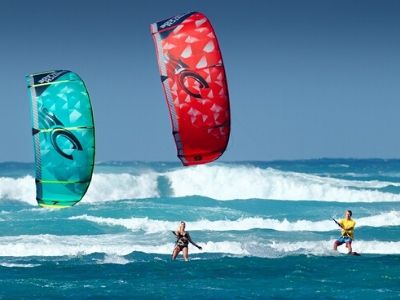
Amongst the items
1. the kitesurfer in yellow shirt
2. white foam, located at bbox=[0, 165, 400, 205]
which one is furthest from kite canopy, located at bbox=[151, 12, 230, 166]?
white foam, located at bbox=[0, 165, 400, 205]

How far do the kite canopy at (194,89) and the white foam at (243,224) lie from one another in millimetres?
13930

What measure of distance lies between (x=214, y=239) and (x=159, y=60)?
11671mm

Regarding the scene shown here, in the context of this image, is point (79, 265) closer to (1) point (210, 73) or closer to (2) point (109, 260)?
(2) point (109, 260)

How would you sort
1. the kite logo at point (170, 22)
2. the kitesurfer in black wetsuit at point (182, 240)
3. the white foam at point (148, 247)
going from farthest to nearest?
the white foam at point (148, 247) < the kitesurfer in black wetsuit at point (182, 240) < the kite logo at point (170, 22)

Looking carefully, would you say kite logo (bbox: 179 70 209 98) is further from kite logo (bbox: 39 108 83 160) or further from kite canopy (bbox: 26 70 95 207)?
kite logo (bbox: 39 108 83 160)

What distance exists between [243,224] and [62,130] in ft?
49.1

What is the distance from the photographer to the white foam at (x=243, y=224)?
29.2 meters

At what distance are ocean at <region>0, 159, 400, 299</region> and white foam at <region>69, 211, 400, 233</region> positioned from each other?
0.04 meters

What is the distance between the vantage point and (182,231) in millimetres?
19516

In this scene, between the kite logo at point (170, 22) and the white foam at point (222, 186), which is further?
the white foam at point (222, 186)

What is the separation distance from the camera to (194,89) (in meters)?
14.3

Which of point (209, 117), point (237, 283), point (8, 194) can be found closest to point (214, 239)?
point (237, 283)

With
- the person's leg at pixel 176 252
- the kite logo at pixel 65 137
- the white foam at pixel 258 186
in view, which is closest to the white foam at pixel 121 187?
the white foam at pixel 258 186

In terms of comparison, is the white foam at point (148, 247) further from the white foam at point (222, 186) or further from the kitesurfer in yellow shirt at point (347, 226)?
the white foam at point (222, 186)
